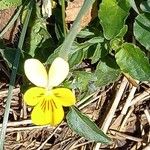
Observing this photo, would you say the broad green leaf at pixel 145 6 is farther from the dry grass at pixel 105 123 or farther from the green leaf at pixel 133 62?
the dry grass at pixel 105 123

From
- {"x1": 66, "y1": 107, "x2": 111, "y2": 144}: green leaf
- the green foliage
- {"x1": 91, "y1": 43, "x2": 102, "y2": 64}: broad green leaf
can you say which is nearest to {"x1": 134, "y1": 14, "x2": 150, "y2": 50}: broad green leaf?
the green foliage

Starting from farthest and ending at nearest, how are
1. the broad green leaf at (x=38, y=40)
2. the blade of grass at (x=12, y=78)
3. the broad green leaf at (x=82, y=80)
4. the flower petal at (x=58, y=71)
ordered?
the broad green leaf at (x=38, y=40)
the broad green leaf at (x=82, y=80)
the blade of grass at (x=12, y=78)
the flower petal at (x=58, y=71)

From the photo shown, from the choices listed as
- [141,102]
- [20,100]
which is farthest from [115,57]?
[20,100]

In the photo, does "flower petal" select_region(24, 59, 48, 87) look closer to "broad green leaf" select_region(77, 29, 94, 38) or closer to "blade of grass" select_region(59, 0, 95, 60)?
"blade of grass" select_region(59, 0, 95, 60)

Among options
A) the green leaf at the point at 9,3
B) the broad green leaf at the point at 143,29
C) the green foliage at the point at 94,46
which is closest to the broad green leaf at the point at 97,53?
the green foliage at the point at 94,46

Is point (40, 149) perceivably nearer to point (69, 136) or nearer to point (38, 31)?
point (69, 136)
